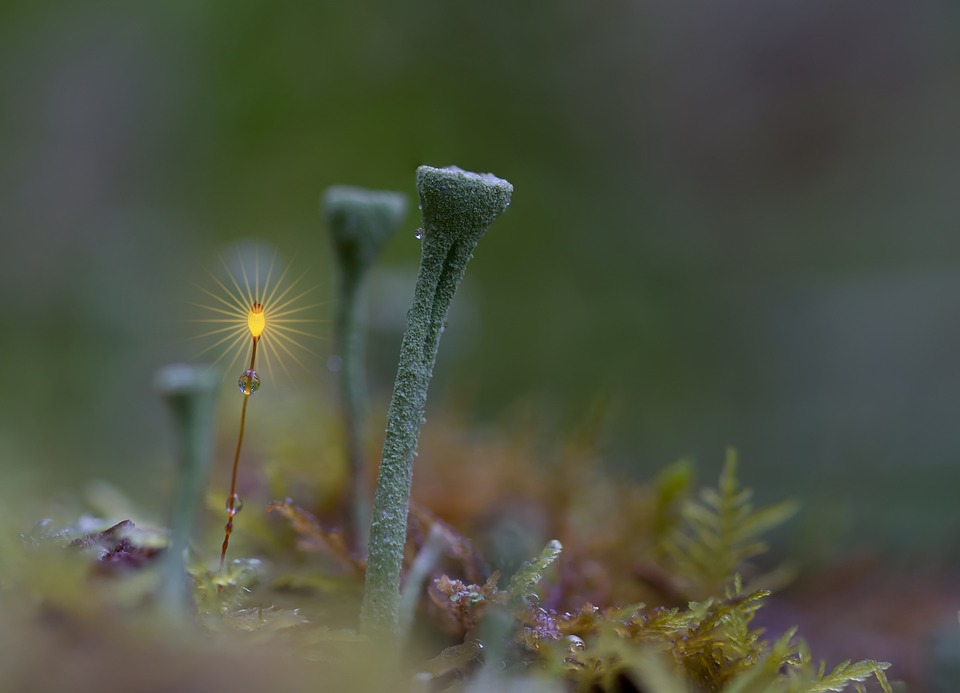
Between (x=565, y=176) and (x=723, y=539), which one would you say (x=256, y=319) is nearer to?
(x=723, y=539)

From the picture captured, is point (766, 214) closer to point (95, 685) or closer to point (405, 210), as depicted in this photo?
point (405, 210)

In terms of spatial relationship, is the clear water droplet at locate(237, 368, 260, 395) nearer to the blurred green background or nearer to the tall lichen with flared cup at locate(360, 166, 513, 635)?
the tall lichen with flared cup at locate(360, 166, 513, 635)

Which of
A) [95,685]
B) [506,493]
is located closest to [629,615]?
[95,685]

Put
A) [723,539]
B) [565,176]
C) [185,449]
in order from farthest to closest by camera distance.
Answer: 1. [565,176]
2. [723,539]
3. [185,449]

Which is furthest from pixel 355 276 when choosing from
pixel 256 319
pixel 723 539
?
pixel 723 539

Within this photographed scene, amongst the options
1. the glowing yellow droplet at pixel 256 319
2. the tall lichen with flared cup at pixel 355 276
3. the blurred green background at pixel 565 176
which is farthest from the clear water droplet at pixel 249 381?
the blurred green background at pixel 565 176

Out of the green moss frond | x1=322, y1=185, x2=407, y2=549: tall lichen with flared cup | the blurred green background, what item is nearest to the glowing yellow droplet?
x1=322, y1=185, x2=407, y2=549: tall lichen with flared cup
